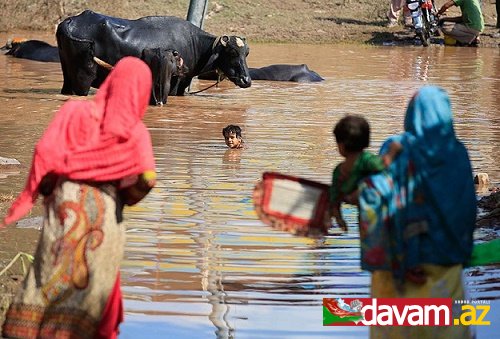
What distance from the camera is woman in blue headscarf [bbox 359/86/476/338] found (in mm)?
4422

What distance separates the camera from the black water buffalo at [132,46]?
14.6 meters

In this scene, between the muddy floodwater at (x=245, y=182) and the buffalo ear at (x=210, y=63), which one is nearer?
the muddy floodwater at (x=245, y=182)

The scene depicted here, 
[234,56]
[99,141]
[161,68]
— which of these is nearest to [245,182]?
[99,141]

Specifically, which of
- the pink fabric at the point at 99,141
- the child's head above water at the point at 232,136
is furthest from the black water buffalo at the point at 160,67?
the pink fabric at the point at 99,141

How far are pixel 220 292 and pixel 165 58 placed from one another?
28.8 feet

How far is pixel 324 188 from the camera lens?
4617mm

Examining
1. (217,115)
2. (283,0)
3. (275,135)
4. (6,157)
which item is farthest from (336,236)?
(283,0)

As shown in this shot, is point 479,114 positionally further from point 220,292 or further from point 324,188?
point 324,188

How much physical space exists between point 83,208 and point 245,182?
4.48 metres

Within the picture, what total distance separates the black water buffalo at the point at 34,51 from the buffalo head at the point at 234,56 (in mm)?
5199

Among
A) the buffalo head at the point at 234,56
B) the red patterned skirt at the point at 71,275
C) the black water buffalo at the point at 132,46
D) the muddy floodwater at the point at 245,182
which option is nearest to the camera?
the red patterned skirt at the point at 71,275

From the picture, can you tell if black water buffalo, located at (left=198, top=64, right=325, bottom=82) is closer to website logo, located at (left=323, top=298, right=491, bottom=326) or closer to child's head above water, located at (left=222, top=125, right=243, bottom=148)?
child's head above water, located at (left=222, top=125, right=243, bottom=148)

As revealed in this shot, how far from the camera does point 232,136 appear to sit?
10.6 meters

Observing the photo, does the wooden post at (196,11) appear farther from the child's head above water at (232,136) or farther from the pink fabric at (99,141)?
the pink fabric at (99,141)
